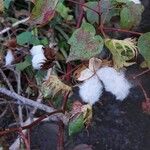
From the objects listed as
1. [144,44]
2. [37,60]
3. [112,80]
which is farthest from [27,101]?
[144,44]

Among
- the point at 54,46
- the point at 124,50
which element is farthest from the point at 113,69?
the point at 54,46

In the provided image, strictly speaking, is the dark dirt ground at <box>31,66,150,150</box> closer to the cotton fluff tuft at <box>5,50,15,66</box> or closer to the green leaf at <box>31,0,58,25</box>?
the cotton fluff tuft at <box>5,50,15,66</box>

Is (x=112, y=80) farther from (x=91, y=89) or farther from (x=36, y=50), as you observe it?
(x=36, y=50)

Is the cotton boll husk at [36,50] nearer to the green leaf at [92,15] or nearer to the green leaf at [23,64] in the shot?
the green leaf at [23,64]

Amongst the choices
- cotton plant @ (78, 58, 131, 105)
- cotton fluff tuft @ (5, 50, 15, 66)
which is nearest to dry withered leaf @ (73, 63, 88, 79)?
cotton plant @ (78, 58, 131, 105)

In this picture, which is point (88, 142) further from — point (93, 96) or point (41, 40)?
point (41, 40)

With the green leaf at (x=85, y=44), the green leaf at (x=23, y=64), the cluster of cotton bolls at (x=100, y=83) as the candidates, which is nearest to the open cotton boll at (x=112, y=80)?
the cluster of cotton bolls at (x=100, y=83)
